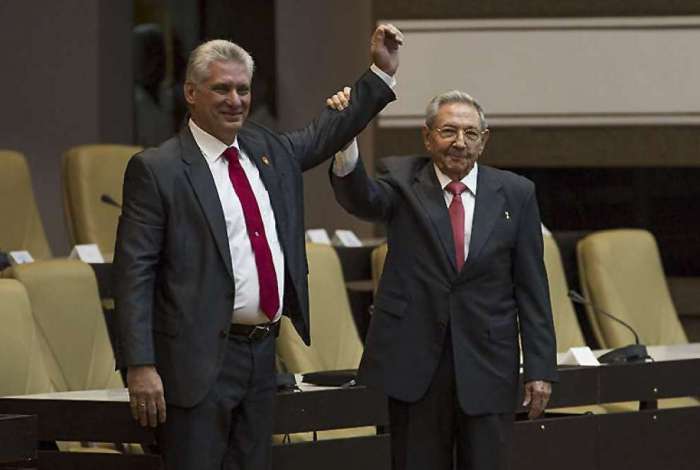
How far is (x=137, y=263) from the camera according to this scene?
3.65 m

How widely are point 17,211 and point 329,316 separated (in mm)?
1787

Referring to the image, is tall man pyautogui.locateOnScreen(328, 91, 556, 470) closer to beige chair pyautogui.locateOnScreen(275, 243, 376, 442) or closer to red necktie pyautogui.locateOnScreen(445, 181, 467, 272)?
red necktie pyautogui.locateOnScreen(445, 181, 467, 272)

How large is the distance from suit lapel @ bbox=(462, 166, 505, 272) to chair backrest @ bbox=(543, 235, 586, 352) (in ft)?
7.22

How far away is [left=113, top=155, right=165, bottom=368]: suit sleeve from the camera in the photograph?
11.9 ft

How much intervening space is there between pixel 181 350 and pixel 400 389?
598mm

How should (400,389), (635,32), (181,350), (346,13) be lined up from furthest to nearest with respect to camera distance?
(346,13) < (635,32) < (400,389) < (181,350)

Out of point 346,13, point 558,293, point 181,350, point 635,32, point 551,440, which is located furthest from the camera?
point 346,13

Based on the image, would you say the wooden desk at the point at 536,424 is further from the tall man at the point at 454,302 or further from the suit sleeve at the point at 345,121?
the suit sleeve at the point at 345,121

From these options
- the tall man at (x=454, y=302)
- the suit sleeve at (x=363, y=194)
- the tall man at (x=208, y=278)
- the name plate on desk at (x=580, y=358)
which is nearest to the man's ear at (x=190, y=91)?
the tall man at (x=208, y=278)

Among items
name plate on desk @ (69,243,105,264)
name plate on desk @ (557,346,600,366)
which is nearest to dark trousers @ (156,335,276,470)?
name plate on desk @ (557,346,600,366)

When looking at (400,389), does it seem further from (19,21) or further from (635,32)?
(19,21)

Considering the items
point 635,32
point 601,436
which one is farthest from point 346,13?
point 601,436

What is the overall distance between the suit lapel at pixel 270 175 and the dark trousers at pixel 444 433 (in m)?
0.54

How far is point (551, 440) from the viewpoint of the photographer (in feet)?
16.4
